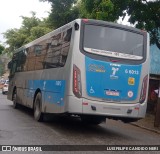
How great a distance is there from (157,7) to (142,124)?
5316mm

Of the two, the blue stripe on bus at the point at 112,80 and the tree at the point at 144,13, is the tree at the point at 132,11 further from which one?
the blue stripe on bus at the point at 112,80

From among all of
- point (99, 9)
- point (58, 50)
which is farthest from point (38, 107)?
point (99, 9)

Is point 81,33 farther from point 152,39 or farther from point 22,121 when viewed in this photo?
point 152,39

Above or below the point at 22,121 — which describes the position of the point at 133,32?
above

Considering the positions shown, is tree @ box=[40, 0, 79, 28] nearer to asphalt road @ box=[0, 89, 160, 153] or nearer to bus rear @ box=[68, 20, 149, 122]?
asphalt road @ box=[0, 89, 160, 153]

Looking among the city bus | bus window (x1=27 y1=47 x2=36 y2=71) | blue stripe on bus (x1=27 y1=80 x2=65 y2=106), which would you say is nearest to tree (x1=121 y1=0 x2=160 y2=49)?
bus window (x1=27 y1=47 x2=36 y2=71)

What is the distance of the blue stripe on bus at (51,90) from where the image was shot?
35.6ft

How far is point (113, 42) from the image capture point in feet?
35.4

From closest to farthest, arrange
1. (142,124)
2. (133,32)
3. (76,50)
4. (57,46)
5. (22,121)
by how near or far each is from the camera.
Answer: (76,50) → (133,32) → (57,46) → (22,121) → (142,124)

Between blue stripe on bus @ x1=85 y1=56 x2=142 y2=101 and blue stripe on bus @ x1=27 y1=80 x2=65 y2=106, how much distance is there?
0.93m

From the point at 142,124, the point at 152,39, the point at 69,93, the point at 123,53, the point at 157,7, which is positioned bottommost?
the point at 142,124

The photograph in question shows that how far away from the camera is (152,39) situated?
58.0 ft

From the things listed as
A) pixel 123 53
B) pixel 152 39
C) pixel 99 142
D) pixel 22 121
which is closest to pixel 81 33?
pixel 123 53

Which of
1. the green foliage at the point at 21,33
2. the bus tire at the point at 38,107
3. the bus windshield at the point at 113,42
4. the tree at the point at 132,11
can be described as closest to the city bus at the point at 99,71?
the bus windshield at the point at 113,42
